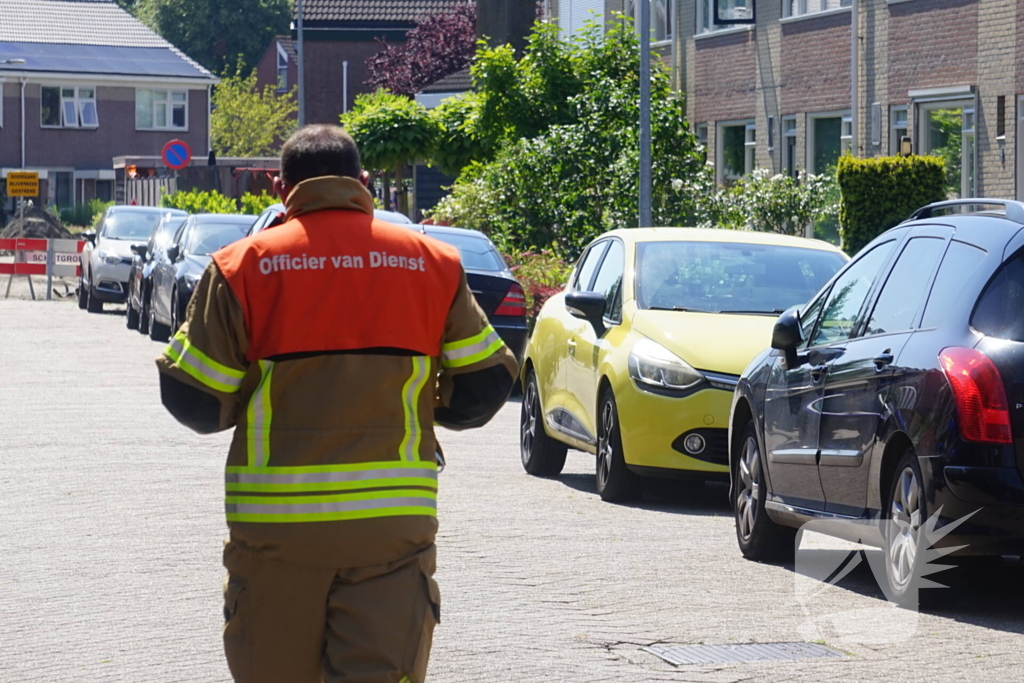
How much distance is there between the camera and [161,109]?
→ 76.5m

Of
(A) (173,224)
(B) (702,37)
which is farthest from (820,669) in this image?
(B) (702,37)

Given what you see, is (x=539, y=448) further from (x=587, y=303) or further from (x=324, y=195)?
(x=324, y=195)

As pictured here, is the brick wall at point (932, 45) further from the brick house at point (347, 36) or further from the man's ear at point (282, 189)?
the brick house at point (347, 36)

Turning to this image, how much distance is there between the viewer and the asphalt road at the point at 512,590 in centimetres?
624

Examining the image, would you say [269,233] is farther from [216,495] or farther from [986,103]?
[986,103]

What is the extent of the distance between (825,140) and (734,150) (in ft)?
12.5

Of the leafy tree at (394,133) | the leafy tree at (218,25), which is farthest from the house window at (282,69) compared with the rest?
the leafy tree at (394,133)

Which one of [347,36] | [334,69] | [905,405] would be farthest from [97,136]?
[905,405]

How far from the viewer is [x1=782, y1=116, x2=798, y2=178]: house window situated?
30.0 meters

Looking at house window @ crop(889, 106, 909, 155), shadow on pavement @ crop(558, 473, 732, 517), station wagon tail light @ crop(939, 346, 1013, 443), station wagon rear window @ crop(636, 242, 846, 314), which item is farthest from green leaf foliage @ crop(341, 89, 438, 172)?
station wagon tail light @ crop(939, 346, 1013, 443)

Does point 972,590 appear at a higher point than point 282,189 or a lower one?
lower

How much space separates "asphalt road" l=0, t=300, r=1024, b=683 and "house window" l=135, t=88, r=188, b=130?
6503 centimetres

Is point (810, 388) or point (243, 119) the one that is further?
point (243, 119)

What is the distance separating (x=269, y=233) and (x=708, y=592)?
399 cm
